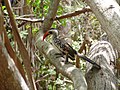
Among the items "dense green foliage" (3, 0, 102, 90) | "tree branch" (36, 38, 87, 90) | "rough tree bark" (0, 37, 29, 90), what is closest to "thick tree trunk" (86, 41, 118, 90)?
"tree branch" (36, 38, 87, 90)

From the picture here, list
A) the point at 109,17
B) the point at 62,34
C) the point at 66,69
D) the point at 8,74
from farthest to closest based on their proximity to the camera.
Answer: the point at 62,34, the point at 66,69, the point at 8,74, the point at 109,17

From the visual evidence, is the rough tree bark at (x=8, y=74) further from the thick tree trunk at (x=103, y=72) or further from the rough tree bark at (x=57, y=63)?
the thick tree trunk at (x=103, y=72)

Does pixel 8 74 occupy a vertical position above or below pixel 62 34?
above

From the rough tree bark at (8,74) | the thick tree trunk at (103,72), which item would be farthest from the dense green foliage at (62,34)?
the rough tree bark at (8,74)

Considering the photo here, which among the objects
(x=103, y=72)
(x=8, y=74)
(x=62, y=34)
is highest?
(x=8, y=74)

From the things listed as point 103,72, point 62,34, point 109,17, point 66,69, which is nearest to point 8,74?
point 109,17

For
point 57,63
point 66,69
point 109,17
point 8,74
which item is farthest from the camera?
point 57,63

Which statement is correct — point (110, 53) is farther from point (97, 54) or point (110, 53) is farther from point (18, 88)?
point (18, 88)

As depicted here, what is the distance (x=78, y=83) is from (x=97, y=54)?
709 mm

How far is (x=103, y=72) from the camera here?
1.93 metres

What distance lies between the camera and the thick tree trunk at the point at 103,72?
5.96 feet

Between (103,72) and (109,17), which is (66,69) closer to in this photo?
(103,72)

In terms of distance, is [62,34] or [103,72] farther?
[62,34]

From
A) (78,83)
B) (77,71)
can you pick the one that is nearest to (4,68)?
(78,83)
